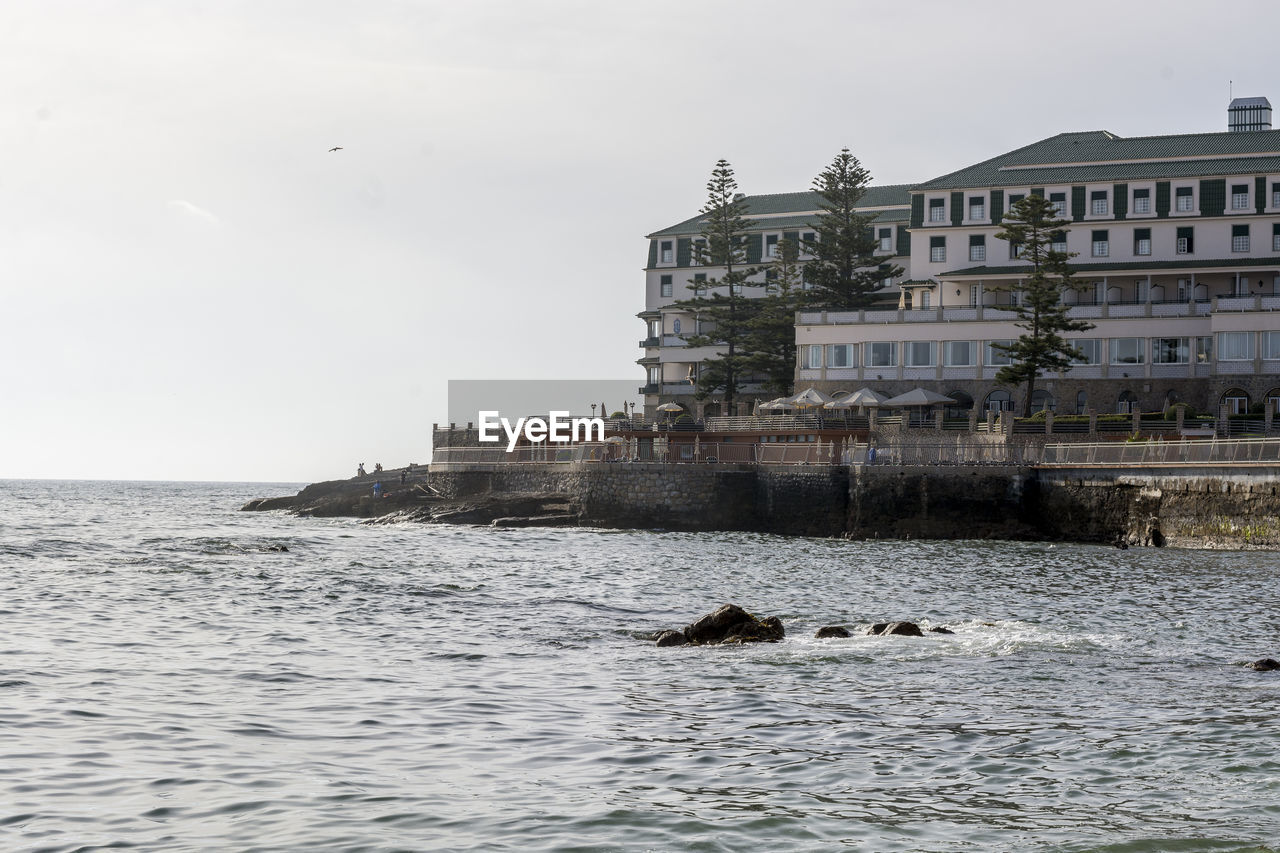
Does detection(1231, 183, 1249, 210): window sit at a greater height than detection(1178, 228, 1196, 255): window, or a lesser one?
greater

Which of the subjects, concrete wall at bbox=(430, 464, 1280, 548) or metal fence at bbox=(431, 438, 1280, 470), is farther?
metal fence at bbox=(431, 438, 1280, 470)

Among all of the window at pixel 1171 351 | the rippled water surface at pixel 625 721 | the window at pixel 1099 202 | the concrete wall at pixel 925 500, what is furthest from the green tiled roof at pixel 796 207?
the rippled water surface at pixel 625 721

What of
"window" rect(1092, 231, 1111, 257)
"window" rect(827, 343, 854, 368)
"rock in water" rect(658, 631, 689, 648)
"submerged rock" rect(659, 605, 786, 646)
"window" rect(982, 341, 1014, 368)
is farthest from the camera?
"window" rect(1092, 231, 1111, 257)

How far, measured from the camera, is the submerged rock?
21.5 meters

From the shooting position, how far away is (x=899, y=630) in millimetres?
22281

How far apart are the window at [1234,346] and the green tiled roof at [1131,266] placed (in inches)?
272

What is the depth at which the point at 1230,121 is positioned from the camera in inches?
3302

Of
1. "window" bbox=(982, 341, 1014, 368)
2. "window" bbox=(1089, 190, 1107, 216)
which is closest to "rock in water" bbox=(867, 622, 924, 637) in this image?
"window" bbox=(982, 341, 1014, 368)

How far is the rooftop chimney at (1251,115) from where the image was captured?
272ft

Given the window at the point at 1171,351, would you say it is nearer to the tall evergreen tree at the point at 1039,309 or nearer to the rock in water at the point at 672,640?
the tall evergreen tree at the point at 1039,309

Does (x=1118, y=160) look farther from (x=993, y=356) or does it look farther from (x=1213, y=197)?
(x=993, y=356)

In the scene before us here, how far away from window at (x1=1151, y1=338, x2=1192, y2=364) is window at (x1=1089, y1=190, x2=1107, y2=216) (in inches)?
362

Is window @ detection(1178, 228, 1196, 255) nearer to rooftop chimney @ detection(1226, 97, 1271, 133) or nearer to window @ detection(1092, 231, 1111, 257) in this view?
window @ detection(1092, 231, 1111, 257)

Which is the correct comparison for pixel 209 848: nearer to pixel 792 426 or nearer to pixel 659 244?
pixel 792 426
